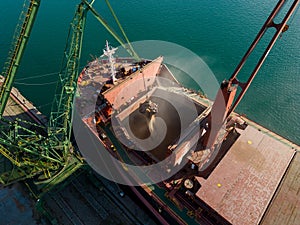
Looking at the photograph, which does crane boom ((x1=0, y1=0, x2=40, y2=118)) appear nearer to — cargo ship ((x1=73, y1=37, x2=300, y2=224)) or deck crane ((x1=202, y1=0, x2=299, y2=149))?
cargo ship ((x1=73, y1=37, x2=300, y2=224))

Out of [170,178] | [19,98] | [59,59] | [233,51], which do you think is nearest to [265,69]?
[233,51]

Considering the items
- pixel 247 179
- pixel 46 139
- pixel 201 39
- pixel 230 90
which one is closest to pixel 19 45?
pixel 46 139

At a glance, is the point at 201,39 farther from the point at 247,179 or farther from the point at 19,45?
the point at 19,45

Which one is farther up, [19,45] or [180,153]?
[19,45]

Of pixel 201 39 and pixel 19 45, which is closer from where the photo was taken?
pixel 19 45

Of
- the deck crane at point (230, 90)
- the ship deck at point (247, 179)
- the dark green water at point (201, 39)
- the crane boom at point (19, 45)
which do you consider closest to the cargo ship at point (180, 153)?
the ship deck at point (247, 179)
